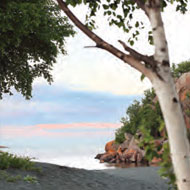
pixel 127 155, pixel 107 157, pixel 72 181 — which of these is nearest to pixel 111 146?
pixel 107 157

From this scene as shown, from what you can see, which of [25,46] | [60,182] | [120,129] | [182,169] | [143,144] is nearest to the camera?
[182,169]

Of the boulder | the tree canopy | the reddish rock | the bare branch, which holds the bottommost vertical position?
the bare branch

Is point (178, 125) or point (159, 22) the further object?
point (159, 22)

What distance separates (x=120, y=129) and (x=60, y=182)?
35311 millimetres

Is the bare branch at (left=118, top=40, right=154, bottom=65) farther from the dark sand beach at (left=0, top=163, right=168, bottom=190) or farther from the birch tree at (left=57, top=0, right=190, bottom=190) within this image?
the dark sand beach at (left=0, top=163, right=168, bottom=190)

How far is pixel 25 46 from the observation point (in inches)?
1064

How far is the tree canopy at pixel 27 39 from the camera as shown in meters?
21.8

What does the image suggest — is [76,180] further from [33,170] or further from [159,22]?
[159,22]

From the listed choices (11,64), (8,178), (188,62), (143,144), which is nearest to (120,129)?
(188,62)

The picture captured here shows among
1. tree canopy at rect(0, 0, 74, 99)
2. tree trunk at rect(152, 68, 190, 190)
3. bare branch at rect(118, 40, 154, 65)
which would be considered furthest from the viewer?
tree canopy at rect(0, 0, 74, 99)

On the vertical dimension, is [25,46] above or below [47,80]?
above

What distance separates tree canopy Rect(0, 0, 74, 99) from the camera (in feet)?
71.6

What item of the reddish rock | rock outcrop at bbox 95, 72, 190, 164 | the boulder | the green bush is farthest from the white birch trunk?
the reddish rock

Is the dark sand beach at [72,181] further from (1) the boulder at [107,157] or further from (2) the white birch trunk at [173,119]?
(1) the boulder at [107,157]
